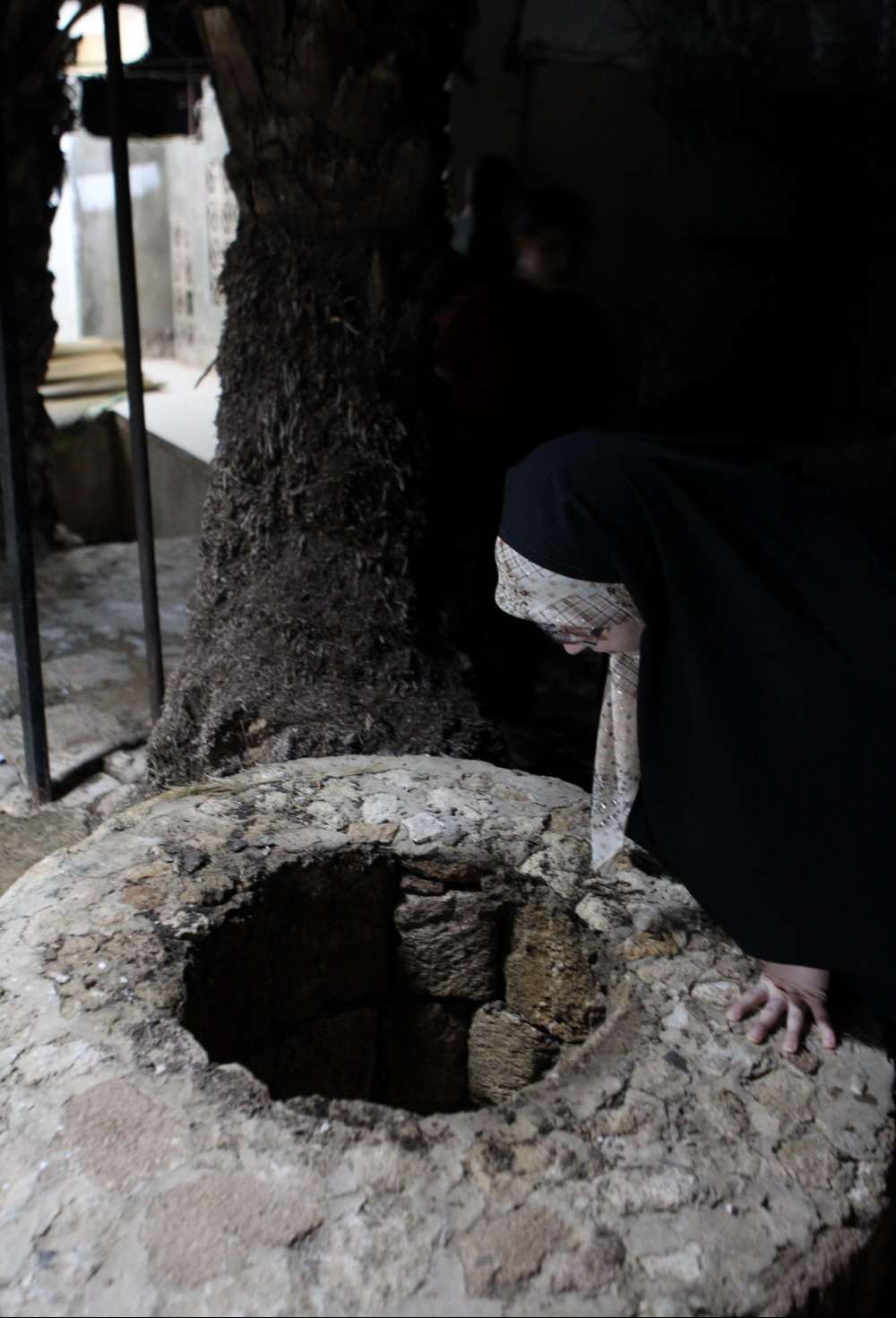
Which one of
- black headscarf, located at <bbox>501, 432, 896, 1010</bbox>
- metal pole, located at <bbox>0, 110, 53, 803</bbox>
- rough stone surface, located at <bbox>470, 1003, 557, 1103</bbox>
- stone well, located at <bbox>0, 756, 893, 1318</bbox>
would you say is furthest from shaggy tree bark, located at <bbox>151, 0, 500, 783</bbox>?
black headscarf, located at <bbox>501, 432, 896, 1010</bbox>

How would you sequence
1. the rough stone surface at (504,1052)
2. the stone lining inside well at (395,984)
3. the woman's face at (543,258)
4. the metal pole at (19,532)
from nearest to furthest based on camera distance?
1. the stone lining inside well at (395,984)
2. the rough stone surface at (504,1052)
3. the metal pole at (19,532)
4. the woman's face at (543,258)

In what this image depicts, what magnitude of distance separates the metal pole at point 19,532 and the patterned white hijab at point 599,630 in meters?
1.81

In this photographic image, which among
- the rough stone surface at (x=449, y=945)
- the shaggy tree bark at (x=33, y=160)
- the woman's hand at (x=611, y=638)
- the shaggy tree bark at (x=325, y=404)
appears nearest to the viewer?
the woman's hand at (x=611, y=638)

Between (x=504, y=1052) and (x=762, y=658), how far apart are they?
1.13 metres

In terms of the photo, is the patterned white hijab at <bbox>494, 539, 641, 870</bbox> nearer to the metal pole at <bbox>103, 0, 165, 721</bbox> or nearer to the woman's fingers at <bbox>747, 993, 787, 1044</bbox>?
the woman's fingers at <bbox>747, 993, 787, 1044</bbox>

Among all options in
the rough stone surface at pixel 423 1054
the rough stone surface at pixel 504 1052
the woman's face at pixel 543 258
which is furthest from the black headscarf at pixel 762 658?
the woman's face at pixel 543 258

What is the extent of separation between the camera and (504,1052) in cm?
247

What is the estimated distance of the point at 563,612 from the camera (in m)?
1.88

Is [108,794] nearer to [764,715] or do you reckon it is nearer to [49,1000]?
[49,1000]

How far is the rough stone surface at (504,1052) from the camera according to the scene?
7.92 ft

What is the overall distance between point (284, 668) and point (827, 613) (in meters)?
1.79

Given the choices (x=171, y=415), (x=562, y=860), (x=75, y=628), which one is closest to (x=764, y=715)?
(x=562, y=860)

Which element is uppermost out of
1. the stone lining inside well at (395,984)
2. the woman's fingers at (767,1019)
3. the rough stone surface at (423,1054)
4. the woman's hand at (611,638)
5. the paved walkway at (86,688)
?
the woman's hand at (611,638)

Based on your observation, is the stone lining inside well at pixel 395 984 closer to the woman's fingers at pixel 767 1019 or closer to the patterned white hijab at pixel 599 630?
the patterned white hijab at pixel 599 630
